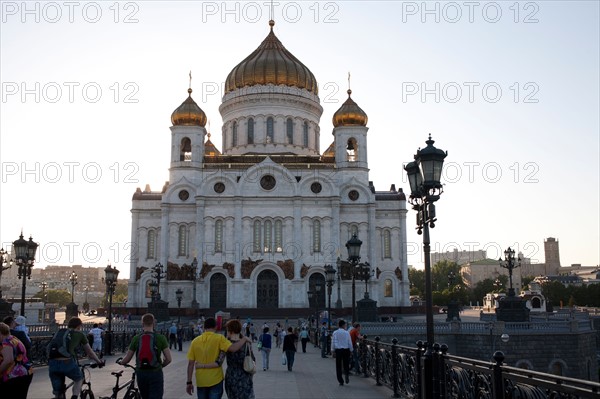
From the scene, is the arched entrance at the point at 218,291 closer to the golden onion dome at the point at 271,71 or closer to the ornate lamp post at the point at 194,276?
the ornate lamp post at the point at 194,276

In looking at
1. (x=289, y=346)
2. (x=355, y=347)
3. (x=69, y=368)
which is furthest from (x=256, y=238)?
(x=69, y=368)

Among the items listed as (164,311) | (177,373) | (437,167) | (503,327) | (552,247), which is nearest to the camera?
(437,167)

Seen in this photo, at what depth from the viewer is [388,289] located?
2119 inches

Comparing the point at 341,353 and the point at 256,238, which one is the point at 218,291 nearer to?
the point at 256,238

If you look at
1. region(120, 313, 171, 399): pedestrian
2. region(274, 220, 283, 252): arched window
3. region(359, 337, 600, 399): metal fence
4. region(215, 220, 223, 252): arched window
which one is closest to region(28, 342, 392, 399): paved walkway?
region(359, 337, 600, 399): metal fence

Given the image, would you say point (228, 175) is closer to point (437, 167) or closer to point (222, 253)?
point (222, 253)

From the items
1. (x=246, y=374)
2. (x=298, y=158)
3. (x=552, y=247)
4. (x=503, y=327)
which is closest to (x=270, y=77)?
(x=298, y=158)

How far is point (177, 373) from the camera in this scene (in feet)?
57.1

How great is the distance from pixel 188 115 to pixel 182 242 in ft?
37.7

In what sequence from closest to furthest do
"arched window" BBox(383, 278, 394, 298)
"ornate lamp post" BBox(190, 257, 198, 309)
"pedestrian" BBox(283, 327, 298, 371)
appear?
"pedestrian" BBox(283, 327, 298, 371) < "ornate lamp post" BBox(190, 257, 198, 309) < "arched window" BBox(383, 278, 394, 298)

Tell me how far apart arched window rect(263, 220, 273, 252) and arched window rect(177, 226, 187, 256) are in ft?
22.8

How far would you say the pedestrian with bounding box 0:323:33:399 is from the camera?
880 cm

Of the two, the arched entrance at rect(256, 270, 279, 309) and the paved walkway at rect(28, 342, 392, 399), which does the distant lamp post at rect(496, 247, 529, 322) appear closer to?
the paved walkway at rect(28, 342, 392, 399)

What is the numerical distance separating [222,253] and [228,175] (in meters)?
6.88
